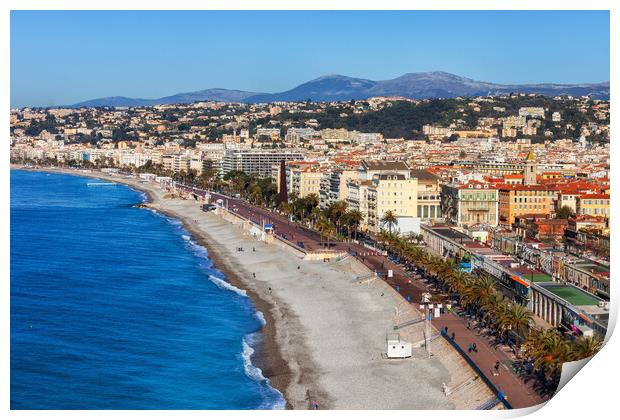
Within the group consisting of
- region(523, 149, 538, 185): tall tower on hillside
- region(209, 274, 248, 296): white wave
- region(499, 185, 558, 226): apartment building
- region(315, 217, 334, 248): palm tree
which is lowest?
region(209, 274, 248, 296): white wave

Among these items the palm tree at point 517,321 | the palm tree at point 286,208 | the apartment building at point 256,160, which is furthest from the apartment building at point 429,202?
the apartment building at point 256,160

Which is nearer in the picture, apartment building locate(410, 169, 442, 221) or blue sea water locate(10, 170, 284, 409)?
blue sea water locate(10, 170, 284, 409)

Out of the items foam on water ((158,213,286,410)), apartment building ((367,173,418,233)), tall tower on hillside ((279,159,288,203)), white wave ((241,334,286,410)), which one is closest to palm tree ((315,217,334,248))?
apartment building ((367,173,418,233))

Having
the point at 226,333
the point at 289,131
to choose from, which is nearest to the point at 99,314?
the point at 226,333

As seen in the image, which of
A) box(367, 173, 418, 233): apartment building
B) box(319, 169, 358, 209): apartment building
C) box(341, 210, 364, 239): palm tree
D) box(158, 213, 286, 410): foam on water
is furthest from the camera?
box(319, 169, 358, 209): apartment building

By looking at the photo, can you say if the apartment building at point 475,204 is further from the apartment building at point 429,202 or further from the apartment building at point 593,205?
the apartment building at point 593,205

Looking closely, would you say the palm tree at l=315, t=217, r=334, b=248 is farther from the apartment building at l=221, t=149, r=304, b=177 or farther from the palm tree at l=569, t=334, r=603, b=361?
the apartment building at l=221, t=149, r=304, b=177

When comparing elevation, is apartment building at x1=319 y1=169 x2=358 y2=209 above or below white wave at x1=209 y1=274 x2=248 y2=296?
above
